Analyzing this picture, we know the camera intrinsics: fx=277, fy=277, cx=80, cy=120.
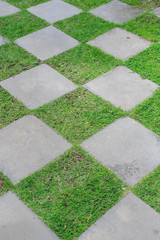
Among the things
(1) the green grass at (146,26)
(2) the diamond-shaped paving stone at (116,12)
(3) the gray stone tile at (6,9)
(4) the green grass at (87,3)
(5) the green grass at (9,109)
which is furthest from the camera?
(4) the green grass at (87,3)

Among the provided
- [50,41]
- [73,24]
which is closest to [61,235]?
[50,41]

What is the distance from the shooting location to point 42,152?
3098 millimetres

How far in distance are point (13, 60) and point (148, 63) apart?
83.6 inches

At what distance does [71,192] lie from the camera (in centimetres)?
275

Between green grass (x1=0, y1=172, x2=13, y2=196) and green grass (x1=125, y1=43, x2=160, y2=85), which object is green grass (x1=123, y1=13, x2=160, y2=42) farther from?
green grass (x1=0, y1=172, x2=13, y2=196)

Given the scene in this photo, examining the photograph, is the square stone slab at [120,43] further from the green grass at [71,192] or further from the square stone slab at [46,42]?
the green grass at [71,192]

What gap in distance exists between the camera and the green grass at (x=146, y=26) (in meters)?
4.91

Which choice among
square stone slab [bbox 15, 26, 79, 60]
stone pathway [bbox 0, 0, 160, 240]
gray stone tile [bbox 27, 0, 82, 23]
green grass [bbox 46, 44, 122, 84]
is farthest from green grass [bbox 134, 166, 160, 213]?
gray stone tile [bbox 27, 0, 82, 23]

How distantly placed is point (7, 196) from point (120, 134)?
4.73 feet

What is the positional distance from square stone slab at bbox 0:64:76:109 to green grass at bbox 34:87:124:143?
0.45ft

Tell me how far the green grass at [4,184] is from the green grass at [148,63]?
246cm

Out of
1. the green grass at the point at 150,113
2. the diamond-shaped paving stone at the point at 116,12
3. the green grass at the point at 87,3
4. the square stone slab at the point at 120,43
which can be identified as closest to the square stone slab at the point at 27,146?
the green grass at the point at 150,113

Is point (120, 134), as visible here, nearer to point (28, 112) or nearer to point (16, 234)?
point (28, 112)

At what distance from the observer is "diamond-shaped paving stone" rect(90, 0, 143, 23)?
17.7 feet
